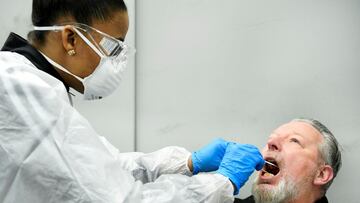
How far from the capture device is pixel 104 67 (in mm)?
1307

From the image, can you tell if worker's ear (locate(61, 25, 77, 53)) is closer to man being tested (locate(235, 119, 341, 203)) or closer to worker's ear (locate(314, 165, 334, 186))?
man being tested (locate(235, 119, 341, 203))

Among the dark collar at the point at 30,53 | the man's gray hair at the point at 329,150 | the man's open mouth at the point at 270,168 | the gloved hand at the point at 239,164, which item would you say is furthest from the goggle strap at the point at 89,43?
the man's gray hair at the point at 329,150

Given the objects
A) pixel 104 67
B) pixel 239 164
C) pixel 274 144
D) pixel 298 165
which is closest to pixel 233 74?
pixel 274 144

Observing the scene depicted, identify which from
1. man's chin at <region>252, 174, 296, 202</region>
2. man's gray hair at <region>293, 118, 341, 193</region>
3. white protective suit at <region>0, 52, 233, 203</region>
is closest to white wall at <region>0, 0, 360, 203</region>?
man's gray hair at <region>293, 118, 341, 193</region>

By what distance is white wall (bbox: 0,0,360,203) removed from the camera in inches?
83.7

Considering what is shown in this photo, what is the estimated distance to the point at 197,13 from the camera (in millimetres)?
2186

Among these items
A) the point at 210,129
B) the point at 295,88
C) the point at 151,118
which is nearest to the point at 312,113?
the point at 295,88

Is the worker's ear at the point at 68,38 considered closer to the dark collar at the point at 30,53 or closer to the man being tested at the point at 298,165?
the dark collar at the point at 30,53

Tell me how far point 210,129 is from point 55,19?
1.20 metres

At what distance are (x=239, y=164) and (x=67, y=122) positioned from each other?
2.00 ft

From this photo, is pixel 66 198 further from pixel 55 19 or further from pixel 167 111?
pixel 167 111

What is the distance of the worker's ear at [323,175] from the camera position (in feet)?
6.05

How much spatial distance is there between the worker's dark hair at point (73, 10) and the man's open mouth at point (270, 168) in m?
1.00

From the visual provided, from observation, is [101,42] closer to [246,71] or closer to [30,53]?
[30,53]
